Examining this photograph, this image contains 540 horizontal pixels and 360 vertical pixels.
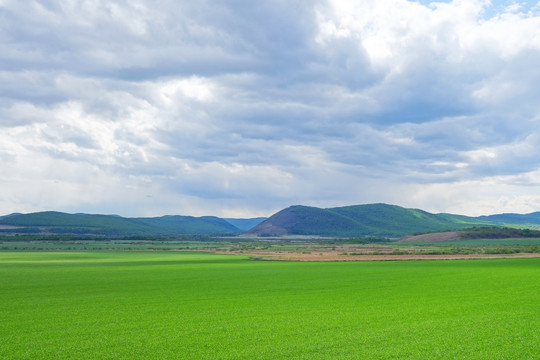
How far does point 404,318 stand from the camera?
2220 centimetres

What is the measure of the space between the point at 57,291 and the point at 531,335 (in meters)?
30.7

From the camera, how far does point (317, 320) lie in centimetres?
2191

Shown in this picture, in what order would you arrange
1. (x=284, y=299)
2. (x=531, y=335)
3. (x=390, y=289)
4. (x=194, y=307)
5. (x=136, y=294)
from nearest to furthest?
1. (x=531, y=335)
2. (x=194, y=307)
3. (x=284, y=299)
4. (x=136, y=294)
5. (x=390, y=289)

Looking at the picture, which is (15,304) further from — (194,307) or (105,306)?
(194,307)

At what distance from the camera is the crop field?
16469 mm

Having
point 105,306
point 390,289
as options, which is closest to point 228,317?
point 105,306

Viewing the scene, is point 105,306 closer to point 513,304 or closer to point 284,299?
point 284,299

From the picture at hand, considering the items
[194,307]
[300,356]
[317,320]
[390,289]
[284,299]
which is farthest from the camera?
[390,289]

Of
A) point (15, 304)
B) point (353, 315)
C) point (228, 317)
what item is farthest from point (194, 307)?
point (15, 304)

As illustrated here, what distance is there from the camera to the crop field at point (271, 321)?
16.5m

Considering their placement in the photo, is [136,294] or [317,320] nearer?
[317,320]

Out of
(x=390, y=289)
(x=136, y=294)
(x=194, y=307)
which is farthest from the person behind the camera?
(x=390, y=289)

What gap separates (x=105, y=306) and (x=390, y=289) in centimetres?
2076

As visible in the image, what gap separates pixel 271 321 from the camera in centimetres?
2166
